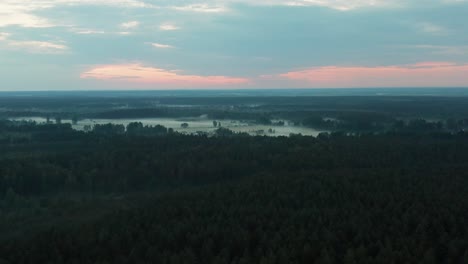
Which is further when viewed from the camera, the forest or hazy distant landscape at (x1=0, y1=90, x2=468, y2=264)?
hazy distant landscape at (x1=0, y1=90, x2=468, y2=264)

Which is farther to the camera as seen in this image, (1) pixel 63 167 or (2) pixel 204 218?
(1) pixel 63 167

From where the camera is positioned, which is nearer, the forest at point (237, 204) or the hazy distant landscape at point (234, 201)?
the forest at point (237, 204)

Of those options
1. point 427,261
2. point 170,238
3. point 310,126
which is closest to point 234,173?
point 170,238

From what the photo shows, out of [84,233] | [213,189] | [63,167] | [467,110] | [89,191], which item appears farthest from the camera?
[467,110]

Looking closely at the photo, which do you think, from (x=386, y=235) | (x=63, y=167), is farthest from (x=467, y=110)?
(x=386, y=235)

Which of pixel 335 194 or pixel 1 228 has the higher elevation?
pixel 335 194

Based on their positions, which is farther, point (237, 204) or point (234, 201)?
point (234, 201)

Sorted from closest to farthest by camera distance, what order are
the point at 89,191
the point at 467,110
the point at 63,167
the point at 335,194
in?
the point at 335,194, the point at 89,191, the point at 63,167, the point at 467,110

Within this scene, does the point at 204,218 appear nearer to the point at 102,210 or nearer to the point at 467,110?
the point at 102,210
